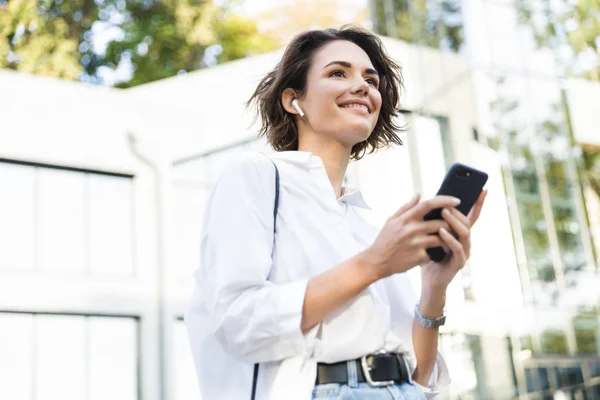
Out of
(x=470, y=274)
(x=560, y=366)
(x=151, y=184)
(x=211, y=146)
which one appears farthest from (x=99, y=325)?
(x=560, y=366)

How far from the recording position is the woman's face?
2041 millimetres

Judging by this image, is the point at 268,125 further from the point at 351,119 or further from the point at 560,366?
the point at 560,366

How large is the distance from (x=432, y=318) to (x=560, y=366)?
14123mm

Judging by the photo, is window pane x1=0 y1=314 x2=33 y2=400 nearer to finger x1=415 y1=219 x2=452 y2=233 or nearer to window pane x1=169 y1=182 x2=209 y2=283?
window pane x1=169 y1=182 x2=209 y2=283

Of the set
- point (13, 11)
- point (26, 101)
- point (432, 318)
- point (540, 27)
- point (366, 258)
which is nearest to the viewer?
point (366, 258)

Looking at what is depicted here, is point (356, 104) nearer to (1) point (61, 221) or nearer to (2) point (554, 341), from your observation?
(1) point (61, 221)

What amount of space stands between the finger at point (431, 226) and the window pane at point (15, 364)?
13.2 meters

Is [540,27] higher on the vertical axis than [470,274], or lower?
higher

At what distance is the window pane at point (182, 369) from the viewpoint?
15398 mm

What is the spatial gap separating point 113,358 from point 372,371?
538 inches

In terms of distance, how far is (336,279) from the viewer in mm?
1606

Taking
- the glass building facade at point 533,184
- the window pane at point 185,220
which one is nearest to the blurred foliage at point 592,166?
the glass building facade at point 533,184

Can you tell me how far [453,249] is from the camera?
1666mm

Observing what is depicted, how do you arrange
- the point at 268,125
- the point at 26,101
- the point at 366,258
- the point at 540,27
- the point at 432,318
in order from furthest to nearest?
1. the point at 540,27
2. the point at 26,101
3. the point at 268,125
4. the point at 432,318
5. the point at 366,258
